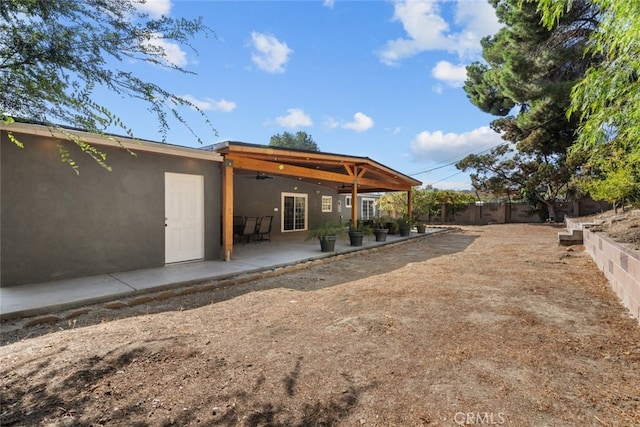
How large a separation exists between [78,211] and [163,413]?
14.7ft

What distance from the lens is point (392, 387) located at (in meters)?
2.21

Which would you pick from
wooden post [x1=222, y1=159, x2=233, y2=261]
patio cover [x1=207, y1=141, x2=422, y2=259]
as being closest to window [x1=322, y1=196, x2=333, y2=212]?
patio cover [x1=207, y1=141, x2=422, y2=259]

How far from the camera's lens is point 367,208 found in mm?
22031

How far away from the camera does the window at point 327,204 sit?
612 inches

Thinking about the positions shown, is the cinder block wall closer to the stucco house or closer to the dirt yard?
the dirt yard

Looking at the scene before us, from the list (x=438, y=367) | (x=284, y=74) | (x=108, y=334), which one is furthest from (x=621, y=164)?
(x=108, y=334)

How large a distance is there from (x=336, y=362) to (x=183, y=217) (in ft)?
16.4

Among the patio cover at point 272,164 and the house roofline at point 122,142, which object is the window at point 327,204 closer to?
the patio cover at point 272,164

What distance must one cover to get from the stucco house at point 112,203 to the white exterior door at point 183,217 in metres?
0.02

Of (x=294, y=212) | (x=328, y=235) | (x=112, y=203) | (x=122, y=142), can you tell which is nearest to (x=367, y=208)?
(x=294, y=212)

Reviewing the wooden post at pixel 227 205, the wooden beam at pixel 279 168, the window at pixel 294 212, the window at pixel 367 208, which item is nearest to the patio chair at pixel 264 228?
→ the window at pixel 294 212

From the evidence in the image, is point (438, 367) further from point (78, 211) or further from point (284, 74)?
point (284, 74)

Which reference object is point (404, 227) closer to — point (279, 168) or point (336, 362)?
point (279, 168)

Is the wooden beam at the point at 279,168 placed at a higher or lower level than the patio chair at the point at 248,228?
higher
